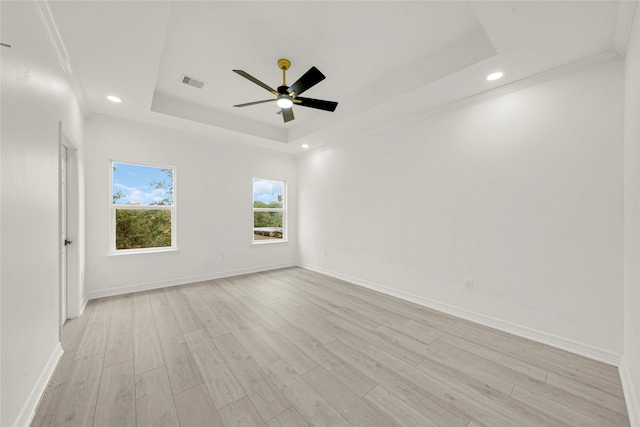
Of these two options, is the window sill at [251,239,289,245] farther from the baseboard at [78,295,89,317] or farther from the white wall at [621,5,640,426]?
the white wall at [621,5,640,426]

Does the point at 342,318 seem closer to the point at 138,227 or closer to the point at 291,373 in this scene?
the point at 291,373

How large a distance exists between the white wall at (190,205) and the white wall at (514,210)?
7.63 ft

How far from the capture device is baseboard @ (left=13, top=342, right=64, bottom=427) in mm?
1416

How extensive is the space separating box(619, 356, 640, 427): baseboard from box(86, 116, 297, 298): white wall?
191 inches

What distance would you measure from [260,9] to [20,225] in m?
2.26

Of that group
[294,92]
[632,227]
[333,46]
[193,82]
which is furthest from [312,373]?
[193,82]

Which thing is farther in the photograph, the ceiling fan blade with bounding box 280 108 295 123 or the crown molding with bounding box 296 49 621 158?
the ceiling fan blade with bounding box 280 108 295 123

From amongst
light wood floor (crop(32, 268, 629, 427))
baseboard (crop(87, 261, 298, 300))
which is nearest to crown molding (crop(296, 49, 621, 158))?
light wood floor (crop(32, 268, 629, 427))

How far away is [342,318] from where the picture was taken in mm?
2949

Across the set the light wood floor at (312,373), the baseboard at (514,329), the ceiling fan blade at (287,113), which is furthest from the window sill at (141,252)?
the baseboard at (514,329)

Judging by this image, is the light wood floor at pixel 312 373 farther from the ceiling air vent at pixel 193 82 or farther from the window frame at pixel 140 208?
the ceiling air vent at pixel 193 82

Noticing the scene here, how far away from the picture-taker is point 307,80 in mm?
2430

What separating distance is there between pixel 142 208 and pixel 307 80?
3.34m

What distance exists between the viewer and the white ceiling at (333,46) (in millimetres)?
1817
